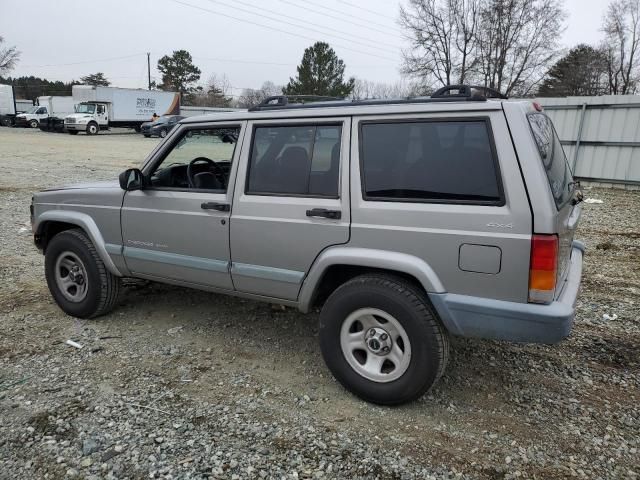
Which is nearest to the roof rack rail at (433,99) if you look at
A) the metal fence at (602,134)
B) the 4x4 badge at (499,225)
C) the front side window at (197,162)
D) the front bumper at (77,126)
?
the front side window at (197,162)

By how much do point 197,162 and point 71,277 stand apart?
5.49ft

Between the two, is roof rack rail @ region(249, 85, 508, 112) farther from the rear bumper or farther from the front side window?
the rear bumper

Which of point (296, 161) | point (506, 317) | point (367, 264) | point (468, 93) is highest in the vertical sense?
point (468, 93)

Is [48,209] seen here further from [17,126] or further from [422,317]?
[17,126]

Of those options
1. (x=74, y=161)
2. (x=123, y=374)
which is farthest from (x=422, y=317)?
(x=74, y=161)

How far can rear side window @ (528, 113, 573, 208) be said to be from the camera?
9.10ft

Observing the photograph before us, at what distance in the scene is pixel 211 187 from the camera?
3.83 metres

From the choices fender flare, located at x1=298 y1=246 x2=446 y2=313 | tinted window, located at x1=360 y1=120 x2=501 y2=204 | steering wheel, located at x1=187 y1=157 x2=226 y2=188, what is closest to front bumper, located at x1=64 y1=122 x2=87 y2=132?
steering wheel, located at x1=187 y1=157 x2=226 y2=188

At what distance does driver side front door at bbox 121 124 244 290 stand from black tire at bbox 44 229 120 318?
369 millimetres

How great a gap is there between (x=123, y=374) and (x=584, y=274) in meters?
5.19

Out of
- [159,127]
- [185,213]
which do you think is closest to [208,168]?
[185,213]

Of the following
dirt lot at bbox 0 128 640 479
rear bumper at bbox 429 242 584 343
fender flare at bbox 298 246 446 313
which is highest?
fender flare at bbox 298 246 446 313

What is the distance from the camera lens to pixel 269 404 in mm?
3209

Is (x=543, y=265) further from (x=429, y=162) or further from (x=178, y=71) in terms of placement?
(x=178, y=71)
